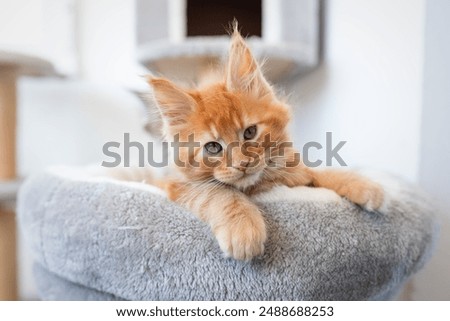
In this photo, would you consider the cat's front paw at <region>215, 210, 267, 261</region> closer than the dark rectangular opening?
Yes

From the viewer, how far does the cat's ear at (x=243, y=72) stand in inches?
27.1

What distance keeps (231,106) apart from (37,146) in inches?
41.2

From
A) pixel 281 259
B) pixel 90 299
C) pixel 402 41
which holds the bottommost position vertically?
pixel 90 299

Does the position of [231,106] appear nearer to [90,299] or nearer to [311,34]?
[90,299]

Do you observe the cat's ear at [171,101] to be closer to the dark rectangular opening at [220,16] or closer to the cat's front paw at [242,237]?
the cat's front paw at [242,237]

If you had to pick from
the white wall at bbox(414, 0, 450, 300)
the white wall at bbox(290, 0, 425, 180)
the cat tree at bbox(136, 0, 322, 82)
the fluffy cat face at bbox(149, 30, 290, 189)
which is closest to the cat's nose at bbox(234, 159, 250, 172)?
the fluffy cat face at bbox(149, 30, 290, 189)

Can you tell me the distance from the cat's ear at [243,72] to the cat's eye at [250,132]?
0.24ft

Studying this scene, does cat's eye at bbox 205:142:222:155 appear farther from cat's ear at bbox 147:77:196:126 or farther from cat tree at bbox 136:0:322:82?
cat tree at bbox 136:0:322:82

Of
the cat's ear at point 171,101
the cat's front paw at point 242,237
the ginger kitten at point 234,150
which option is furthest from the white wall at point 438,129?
the cat's ear at point 171,101

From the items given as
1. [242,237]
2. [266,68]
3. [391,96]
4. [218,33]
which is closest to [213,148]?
[242,237]

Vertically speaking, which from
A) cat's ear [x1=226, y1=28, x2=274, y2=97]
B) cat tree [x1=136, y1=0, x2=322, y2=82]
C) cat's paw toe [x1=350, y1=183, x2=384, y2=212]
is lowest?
cat's paw toe [x1=350, y1=183, x2=384, y2=212]

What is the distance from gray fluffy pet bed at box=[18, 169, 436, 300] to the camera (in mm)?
609

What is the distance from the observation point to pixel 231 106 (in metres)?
0.68
